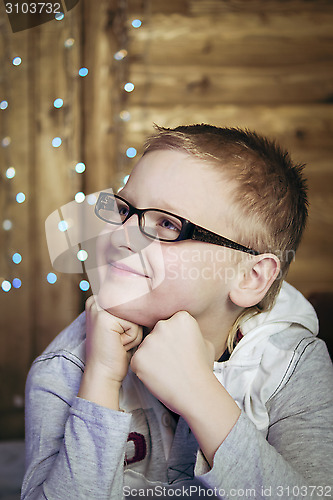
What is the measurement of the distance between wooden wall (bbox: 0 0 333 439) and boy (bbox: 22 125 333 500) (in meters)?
1.05

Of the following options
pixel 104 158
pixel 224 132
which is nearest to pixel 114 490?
pixel 224 132

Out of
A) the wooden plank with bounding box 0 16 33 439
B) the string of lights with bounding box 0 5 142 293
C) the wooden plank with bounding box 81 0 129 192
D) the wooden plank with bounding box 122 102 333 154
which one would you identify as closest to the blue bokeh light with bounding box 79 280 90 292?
the string of lights with bounding box 0 5 142 293

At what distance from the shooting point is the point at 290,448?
80 centimetres

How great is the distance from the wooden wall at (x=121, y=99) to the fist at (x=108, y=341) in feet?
3.94

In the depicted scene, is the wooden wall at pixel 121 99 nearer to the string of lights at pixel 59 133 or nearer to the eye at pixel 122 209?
the string of lights at pixel 59 133

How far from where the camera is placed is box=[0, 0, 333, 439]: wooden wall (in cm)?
194

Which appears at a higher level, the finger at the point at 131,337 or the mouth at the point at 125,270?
the mouth at the point at 125,270

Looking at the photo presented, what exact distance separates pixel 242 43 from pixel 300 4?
29 centimetres

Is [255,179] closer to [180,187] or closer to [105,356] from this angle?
[180,187]

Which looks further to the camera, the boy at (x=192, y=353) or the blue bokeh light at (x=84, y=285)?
the blue bokeh light at (x=84, y=285)

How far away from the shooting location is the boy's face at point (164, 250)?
2.70ft

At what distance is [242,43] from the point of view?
6.45 ft

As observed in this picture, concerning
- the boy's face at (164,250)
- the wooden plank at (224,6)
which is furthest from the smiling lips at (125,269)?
the wooden plank at (224,6)

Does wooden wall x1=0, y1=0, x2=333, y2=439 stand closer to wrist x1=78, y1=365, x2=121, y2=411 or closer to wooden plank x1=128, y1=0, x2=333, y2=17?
wooden plank x1=128, y1=0, x2=333, y2=17
